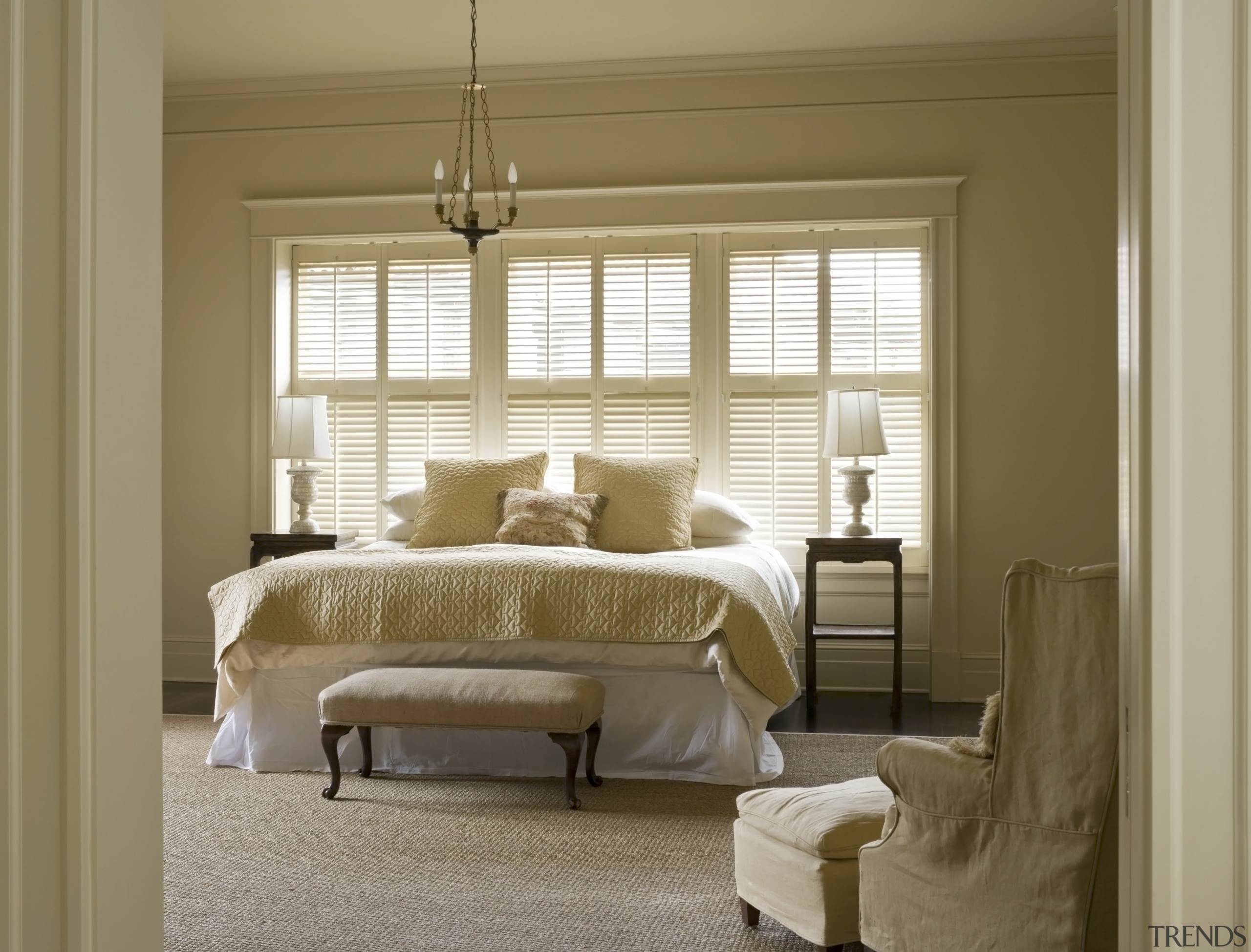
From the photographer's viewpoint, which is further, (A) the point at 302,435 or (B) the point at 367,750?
(A) the point at 302,435

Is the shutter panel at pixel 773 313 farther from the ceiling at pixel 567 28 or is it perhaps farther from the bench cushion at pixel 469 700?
the bench cushion at pixel 469 700

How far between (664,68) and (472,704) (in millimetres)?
3467

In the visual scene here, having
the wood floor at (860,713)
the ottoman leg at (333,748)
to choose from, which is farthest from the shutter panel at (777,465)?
the ottoman leg at (333,748)

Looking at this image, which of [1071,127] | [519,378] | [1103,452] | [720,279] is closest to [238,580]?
[519,378]

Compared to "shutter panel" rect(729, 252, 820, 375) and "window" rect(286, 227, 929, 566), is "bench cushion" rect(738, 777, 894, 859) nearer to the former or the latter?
"window" rect(286, 227, 929, 566)

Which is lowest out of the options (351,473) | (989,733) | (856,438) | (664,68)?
(989,733)

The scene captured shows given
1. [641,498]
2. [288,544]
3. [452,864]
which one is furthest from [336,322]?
[452,864]

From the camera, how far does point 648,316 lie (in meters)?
5.74

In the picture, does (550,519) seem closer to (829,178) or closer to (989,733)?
(829,178)

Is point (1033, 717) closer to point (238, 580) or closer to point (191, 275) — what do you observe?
point (238, 580)

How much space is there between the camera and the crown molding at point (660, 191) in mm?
5383

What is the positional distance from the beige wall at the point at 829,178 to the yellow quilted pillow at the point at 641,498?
1399 mm

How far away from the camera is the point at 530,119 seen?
570 cm

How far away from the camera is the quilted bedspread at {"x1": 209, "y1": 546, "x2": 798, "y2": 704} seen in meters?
3.76
